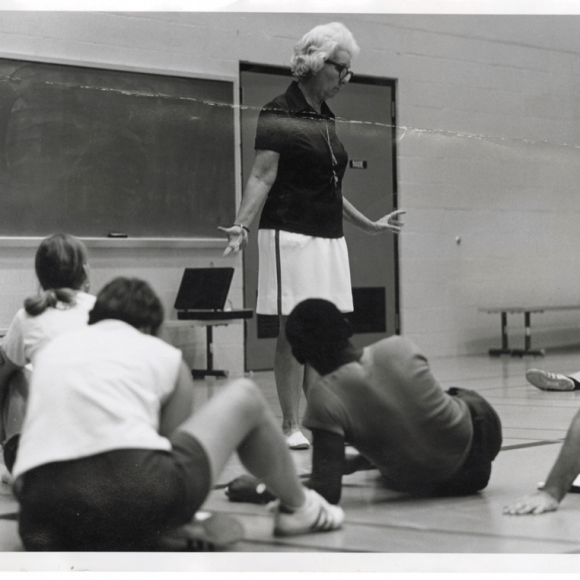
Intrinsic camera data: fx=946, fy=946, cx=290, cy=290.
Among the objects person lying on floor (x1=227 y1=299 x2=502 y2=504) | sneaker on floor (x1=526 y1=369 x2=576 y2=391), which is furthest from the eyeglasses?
sneaker on floor (x1=526 y1=369 x2=576 y2=391)

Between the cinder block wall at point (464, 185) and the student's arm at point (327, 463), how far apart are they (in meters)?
0.28

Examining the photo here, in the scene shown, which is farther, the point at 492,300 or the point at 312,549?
the point at 492,300

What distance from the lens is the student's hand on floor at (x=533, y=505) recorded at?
2179mm

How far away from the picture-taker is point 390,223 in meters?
2.37

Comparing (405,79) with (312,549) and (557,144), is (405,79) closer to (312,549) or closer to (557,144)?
(557,144)

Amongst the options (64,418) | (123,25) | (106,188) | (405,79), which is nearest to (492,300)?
(405,79)

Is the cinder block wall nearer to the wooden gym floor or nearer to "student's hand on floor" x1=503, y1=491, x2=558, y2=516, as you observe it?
the wooden gym floor

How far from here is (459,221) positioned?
97.2 inches

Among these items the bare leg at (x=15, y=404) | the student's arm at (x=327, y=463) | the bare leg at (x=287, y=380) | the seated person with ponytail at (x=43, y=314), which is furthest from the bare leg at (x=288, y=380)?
the bare leg at (x=15, y=404)

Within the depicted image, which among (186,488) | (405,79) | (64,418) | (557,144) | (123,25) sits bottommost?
(186,488)

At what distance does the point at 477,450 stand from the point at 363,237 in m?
0.59

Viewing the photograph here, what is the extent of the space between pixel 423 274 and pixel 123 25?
1.49 m

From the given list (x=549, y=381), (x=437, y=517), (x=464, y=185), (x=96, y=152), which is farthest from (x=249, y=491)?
(x=549, y=381)

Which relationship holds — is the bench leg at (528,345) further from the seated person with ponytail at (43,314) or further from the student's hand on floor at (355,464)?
the seated person with ponytail at (43,314)
